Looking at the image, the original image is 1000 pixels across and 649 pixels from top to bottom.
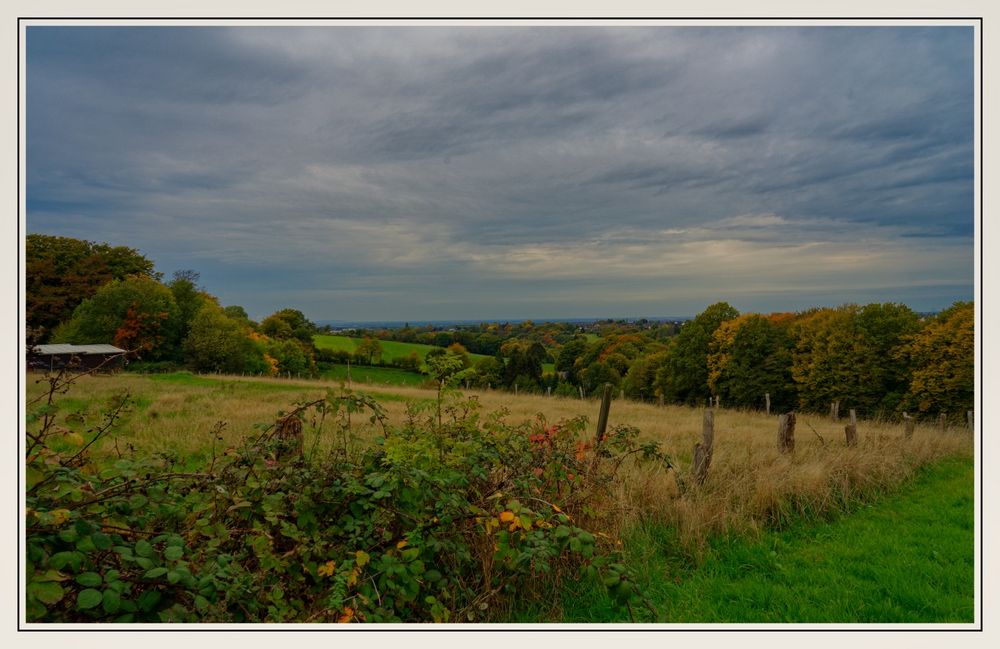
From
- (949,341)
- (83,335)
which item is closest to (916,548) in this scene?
(83,335)

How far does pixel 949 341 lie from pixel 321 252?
27862 millimetres

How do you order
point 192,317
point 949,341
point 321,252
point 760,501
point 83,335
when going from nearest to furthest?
point 760,501 → point 321,252 → point 83,335 → point 949,341 → point 192,317

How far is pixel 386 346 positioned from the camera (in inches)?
733

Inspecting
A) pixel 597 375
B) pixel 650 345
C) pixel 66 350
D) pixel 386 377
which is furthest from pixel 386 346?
pixel 650 345

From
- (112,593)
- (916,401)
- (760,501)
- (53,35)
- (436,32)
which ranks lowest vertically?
(916,401)

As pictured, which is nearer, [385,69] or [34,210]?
[34,210]

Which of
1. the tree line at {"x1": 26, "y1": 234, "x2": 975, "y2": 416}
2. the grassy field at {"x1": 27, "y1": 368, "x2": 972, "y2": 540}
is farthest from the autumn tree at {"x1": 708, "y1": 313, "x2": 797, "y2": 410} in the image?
the grassy field at {"x1": 27, "y1": 368, "x2": 972, "y2": 540}

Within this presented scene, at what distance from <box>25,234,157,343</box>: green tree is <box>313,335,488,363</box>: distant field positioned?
10929mm

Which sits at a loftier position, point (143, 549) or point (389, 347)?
point (389, 347)

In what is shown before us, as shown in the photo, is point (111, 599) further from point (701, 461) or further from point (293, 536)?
point (701, 461)

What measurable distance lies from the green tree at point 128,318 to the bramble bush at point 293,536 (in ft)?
54.3

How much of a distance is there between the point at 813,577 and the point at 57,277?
24453 mm

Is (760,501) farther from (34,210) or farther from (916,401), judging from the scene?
(916,401)

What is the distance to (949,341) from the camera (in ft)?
81.8
